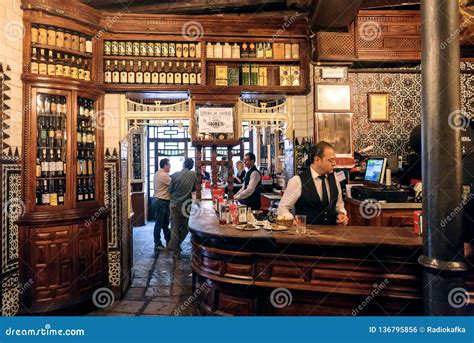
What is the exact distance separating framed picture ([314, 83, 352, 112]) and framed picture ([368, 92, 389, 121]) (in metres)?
0.55

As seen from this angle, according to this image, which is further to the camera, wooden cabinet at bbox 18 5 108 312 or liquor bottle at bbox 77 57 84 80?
liquor bottle at bbox 77 57 84 80

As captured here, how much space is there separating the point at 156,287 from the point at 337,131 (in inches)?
128

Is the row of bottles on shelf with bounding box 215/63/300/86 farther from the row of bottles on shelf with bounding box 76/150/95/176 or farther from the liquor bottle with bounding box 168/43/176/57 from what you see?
the row of bottles on shelf with bounding box 76/150/95/176

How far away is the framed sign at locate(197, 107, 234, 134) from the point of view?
180 inches

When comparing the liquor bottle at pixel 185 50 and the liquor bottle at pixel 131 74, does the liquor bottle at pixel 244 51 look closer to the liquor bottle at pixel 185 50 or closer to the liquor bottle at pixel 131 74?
the liquor bottle at pixel 185 50

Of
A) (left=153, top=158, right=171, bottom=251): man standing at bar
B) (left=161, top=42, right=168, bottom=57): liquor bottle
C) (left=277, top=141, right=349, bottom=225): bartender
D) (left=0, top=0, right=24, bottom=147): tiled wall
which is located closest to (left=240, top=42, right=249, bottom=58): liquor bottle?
(left=161, top=42, right=168, bottom=57): liquor bottle

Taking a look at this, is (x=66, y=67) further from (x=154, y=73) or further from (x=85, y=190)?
(x=85, y=190)

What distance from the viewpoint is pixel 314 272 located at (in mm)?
2627

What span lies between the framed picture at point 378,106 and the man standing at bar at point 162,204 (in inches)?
148

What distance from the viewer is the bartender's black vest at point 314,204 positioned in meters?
3.19

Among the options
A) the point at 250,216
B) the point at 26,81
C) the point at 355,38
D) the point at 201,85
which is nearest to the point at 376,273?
the point at 250,216

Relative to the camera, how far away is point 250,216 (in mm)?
3217

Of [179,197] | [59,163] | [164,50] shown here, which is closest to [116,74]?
[164,50]

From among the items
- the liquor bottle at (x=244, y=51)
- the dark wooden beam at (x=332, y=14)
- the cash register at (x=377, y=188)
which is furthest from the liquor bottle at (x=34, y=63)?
the cash register at (x=377, y=188)
